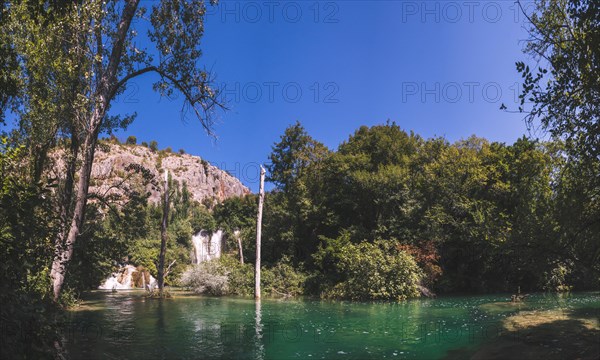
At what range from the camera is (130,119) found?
45.6 feet

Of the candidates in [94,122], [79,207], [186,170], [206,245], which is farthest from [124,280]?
[186,170]

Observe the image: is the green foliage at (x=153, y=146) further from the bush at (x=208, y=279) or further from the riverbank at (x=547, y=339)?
the riverbank at (x=547, y=339)

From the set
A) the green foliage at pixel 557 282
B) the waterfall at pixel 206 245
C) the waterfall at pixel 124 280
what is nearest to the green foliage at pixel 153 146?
the waterfall at pixel 206 245

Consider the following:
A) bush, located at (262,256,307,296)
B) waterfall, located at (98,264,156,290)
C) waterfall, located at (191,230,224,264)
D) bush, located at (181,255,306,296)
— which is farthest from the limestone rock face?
bush, located at (262,256,307,296)

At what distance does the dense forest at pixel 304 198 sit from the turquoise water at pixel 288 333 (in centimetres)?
202

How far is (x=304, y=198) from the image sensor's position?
106ft

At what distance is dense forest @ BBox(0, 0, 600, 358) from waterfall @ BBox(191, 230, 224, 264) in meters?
1.17

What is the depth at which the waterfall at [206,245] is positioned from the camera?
1932 inches

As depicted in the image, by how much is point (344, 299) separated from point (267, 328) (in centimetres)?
1251

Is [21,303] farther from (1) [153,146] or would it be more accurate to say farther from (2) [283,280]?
(1) [153,146]

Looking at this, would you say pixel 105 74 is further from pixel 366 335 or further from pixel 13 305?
pixel 366 335

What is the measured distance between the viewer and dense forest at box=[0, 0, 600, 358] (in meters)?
6.57

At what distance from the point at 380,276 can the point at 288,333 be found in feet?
40.6

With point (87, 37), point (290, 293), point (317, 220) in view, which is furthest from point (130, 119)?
point (317, 220)
